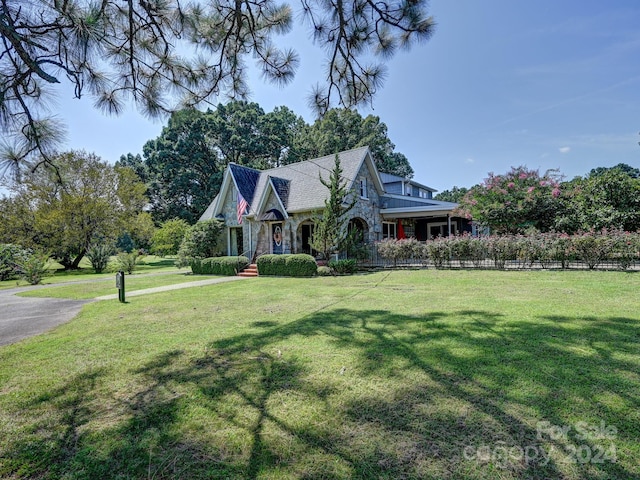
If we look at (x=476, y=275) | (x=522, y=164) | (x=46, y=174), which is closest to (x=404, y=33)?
(x=46, y=174)

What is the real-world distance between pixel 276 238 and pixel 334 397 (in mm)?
16722

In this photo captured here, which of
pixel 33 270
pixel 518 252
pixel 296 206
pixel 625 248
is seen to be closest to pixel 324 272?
pixel 296 206

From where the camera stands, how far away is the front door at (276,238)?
1936 centimetres

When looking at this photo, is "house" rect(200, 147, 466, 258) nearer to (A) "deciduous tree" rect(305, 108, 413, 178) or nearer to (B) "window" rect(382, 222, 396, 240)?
(B) "window" rect(382, 222, 396, 240)

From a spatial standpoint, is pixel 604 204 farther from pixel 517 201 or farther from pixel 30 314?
pixel 30 314

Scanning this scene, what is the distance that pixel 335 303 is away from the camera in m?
8.07

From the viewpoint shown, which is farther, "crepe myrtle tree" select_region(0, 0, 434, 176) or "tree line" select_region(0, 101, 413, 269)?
"tree line" select_region(0, 101, 413, 269)

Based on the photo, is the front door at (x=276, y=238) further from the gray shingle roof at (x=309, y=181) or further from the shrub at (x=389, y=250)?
the shrub at (x=389, y=250)

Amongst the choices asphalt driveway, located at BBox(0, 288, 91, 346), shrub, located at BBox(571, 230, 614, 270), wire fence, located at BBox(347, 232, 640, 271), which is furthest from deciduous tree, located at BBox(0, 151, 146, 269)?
shrub, located at BBox(571, 230, 614, 270)

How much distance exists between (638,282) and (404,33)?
33.3ft

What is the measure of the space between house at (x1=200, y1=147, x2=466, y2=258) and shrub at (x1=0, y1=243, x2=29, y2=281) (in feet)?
34.4

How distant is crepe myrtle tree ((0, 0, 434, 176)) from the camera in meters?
4.14

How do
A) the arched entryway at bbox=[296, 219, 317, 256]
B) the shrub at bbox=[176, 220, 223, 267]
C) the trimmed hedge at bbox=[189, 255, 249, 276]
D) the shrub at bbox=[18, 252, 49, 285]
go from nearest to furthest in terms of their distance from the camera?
the shrub at bbox=[18, 252, 49, 285]
the trimmed hedge at bbox=[189, 255, 249, 276]
the arched entryway at bbox=[296, 219, 317, 256]
the shrub at bbox=[176, 220, 223, 267]

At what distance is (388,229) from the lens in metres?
23.3
